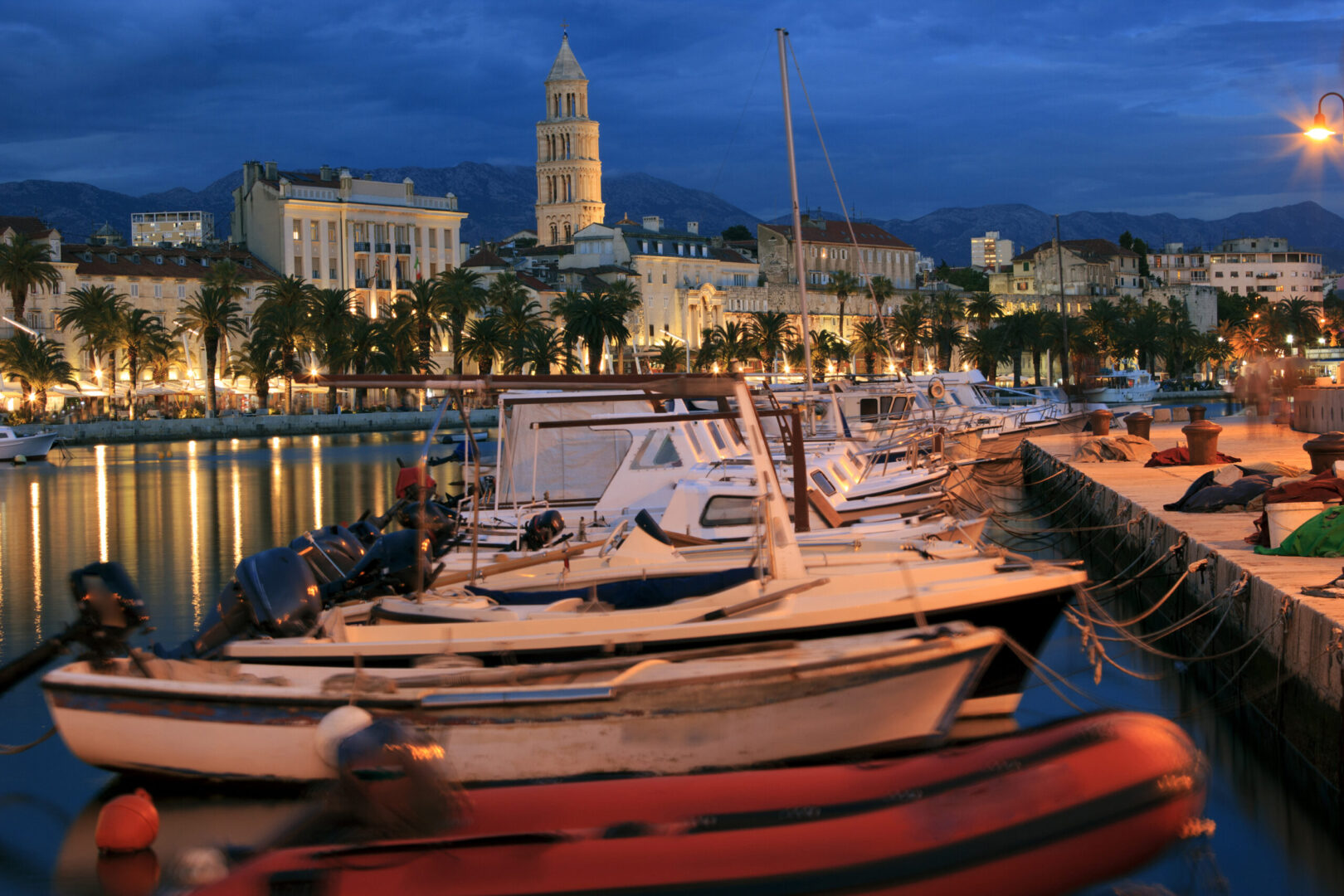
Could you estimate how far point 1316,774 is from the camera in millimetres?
11109

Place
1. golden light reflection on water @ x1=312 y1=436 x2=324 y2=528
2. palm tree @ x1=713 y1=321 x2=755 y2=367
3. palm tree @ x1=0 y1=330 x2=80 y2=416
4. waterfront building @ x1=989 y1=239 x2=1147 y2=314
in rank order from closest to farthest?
golden light reflection on water @ x1=312 y1=436 x2=324 y2=528 → palm tree @ x1=0 y1=330 x2=80 y2=416 → palm tree @ x1=713 y1=321 x2=755 y2=367 → waterfront building @ x1=989 y1=239 x2=1147 y2=314

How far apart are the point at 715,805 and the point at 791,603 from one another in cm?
311

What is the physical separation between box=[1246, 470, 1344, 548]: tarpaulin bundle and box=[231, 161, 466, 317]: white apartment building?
10198cm

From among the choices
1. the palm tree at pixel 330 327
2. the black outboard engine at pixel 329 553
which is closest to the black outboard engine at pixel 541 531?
the black outboard engine at pixel 329 553

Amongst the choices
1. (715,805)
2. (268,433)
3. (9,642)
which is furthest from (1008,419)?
(268,433)

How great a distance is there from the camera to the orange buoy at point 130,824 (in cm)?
1091

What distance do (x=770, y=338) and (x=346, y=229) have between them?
35865 millimetres

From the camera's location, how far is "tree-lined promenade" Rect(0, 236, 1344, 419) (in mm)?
87750

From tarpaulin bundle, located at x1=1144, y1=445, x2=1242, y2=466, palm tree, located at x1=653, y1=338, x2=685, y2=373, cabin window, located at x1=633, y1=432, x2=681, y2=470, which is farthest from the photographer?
palm tree, located at x1=653, y1=338, x2=685, y2=373

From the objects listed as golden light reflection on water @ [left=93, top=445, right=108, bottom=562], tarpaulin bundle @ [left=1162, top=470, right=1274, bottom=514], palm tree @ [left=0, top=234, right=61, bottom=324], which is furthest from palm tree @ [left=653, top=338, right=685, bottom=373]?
tarpaulin bundle @ [left=1162, top=470, right=1274, bottom=514]

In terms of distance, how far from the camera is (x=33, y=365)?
8719cm

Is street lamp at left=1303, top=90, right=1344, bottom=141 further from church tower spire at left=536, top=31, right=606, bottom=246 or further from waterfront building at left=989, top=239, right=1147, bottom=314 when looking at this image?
waterfront building at left=989, top=239, right=1147, bottom=314

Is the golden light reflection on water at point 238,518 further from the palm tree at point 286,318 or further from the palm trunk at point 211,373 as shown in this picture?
the palm tree at point 286,318

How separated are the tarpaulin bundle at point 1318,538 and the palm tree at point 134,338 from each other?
79.9 m
